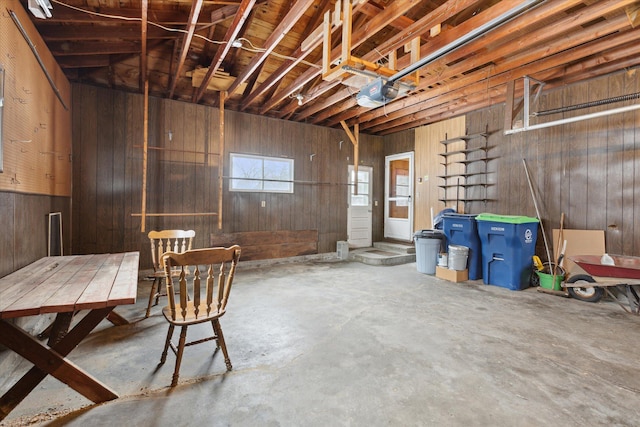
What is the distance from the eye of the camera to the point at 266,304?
3.42 m

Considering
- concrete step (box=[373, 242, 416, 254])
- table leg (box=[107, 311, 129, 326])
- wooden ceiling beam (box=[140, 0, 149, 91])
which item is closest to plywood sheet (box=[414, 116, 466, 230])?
concrete step (box=[373, 242, 416, 254])

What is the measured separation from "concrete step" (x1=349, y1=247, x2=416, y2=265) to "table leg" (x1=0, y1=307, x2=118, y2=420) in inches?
183

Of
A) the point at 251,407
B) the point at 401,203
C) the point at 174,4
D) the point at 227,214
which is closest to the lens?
the point at 251,407

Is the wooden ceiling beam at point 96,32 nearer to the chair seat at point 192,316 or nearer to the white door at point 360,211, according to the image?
the chair seat at point 192,316

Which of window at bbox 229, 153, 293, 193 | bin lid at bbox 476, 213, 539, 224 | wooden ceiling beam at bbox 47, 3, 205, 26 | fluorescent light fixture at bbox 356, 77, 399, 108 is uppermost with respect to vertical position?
wooden ceiling beam at bbox 47, 3, 205, 26

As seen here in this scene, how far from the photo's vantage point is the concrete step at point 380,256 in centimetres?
573

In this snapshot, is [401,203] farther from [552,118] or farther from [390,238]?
[552,118]

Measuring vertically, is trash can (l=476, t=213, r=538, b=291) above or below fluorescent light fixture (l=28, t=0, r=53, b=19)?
below

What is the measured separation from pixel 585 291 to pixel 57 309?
5.19 meters

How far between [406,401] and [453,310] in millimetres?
1825

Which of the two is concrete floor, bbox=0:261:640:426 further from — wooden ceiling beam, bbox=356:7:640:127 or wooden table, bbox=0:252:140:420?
wooden ceiling beam, bbox=356:7:640:127

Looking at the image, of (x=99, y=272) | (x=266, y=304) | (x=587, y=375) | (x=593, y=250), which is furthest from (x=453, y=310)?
(x=99, y=272)

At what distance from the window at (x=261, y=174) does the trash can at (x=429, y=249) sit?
2.78m

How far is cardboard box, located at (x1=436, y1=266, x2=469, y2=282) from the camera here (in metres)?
4.51
